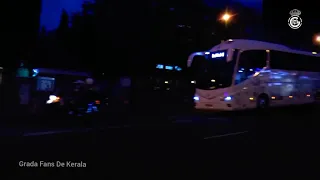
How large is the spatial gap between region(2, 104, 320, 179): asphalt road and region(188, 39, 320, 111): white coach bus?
529cm

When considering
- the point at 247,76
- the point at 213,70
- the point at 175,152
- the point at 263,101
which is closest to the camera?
the point at 175,152

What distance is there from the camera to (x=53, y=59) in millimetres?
42469

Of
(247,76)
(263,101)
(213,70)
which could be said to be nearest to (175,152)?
(247,76)

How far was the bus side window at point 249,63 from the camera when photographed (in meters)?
16.4

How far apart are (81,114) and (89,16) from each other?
1501 cm

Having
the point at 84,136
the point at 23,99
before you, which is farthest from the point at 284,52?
the point at 23,99

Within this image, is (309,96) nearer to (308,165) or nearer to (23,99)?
(308,165)

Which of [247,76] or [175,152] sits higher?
[247,76]

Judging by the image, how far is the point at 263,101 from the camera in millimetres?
17469

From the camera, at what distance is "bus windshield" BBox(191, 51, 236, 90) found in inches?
653

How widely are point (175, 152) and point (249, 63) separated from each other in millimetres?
10348

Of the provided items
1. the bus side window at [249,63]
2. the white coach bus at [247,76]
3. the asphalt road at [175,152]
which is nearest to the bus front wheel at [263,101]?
the white coach bus at [247,76]

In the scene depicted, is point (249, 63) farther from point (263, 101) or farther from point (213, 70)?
point (263, 101)

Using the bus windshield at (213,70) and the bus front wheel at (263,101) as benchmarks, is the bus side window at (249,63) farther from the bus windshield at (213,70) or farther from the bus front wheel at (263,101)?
the bus front wheel at (263,101)
